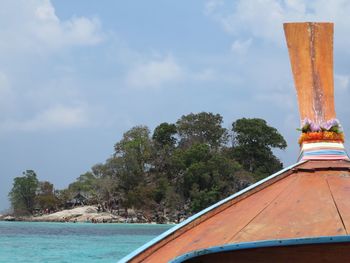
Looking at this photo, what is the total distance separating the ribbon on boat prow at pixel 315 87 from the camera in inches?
108

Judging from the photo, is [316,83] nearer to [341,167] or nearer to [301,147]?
[301,147]

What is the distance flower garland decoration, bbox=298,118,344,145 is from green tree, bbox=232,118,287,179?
4897 cm

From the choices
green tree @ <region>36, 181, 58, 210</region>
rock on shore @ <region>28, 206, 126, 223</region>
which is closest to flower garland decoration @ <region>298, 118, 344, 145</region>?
rock on shore @ <region>28, 206, 126, 223</region>

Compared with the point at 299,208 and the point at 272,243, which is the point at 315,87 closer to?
the point at 299,208

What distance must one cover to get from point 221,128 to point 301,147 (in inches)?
1963

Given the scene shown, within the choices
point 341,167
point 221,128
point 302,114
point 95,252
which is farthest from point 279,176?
point 221,128

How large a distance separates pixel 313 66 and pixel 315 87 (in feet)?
0.39

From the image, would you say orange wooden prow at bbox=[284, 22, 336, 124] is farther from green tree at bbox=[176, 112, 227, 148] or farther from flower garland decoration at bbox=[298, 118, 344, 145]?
green tree at bbox=[176, 112, 227, 148]

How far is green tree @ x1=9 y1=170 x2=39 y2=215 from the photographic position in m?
53.6

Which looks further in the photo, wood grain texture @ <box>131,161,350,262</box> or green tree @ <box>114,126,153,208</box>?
green tree @ <box>114,126,153,208</box>

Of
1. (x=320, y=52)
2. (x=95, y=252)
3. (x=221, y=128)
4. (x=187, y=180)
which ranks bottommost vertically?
(x=95, y=252)

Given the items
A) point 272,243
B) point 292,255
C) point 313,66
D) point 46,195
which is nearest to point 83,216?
point 46,195

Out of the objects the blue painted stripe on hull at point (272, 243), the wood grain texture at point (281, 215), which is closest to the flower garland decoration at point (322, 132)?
the wood grain texture at point (281, 215)

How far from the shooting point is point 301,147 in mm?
2846
